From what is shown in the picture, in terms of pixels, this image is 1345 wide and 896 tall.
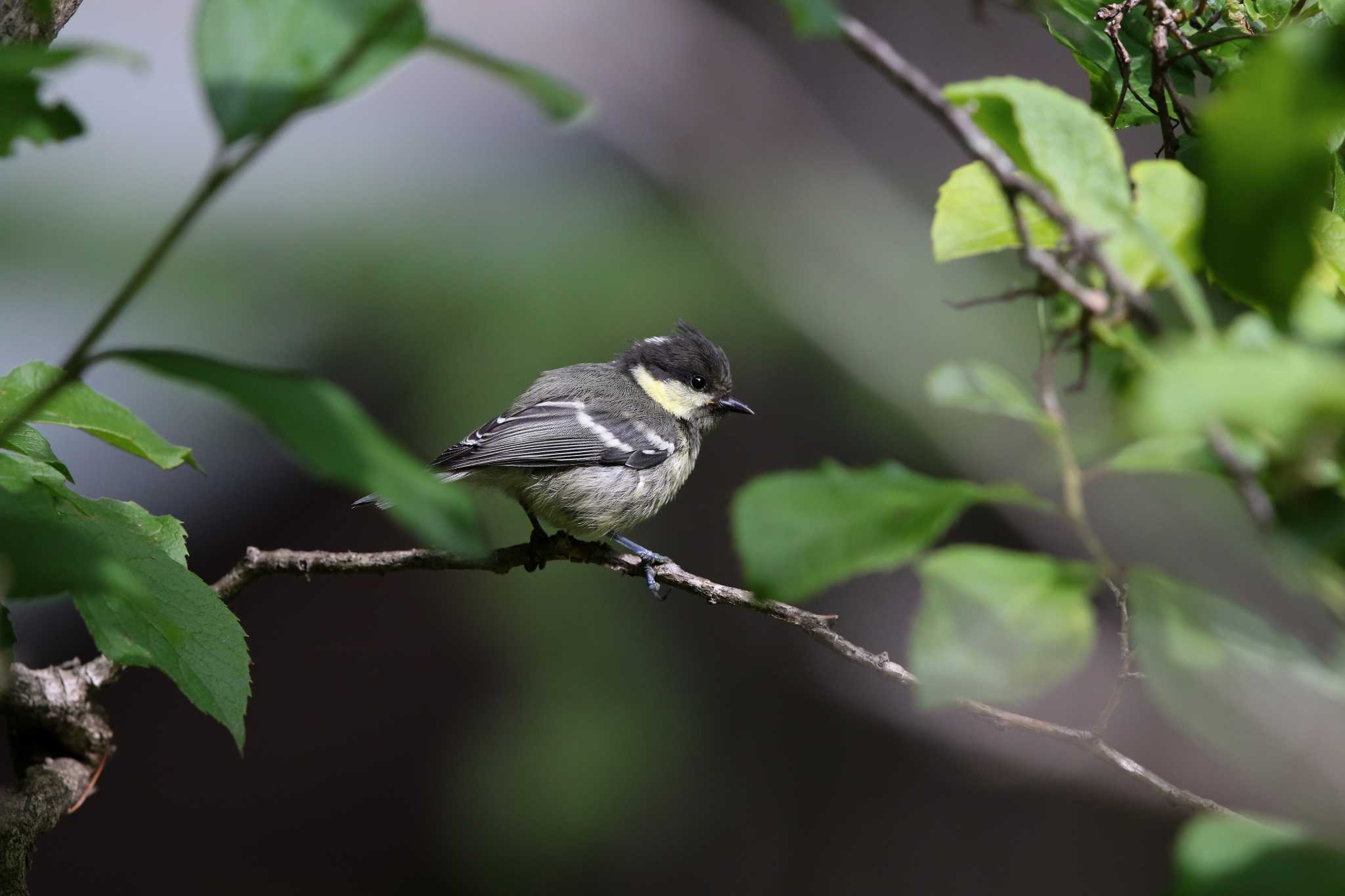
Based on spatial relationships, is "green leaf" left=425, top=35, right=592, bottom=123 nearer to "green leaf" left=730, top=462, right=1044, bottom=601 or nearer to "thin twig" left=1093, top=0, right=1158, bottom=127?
"green leaf" left=730, top=462, right=1044, bottom=601

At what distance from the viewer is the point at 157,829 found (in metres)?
4.58

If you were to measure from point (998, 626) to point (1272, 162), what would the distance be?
0.79ft

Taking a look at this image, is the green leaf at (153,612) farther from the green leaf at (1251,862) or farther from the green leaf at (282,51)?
the green leaf at (1251,862)

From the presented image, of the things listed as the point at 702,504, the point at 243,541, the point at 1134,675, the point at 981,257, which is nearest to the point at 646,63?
the point at 981,257

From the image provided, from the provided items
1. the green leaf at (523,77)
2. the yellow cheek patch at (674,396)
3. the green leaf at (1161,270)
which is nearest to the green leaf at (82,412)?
the green leaf at (523,77)

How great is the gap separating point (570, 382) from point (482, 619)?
888 millimetres

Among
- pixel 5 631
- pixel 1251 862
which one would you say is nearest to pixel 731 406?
pixel 5 631

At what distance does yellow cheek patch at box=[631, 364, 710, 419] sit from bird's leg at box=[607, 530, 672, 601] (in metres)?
0.43

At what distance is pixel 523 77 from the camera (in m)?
0.59

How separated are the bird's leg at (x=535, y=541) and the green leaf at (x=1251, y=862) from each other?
7.14ft

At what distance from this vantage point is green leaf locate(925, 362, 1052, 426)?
1.99 feet

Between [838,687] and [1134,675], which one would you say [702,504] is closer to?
[838,687]

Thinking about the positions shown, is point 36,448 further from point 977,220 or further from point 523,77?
point 977,220

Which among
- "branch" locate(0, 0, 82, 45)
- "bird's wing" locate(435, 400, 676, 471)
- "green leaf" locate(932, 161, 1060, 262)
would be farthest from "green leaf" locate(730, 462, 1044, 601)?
"bird's wing" locate(435, 400, 676, 471)
